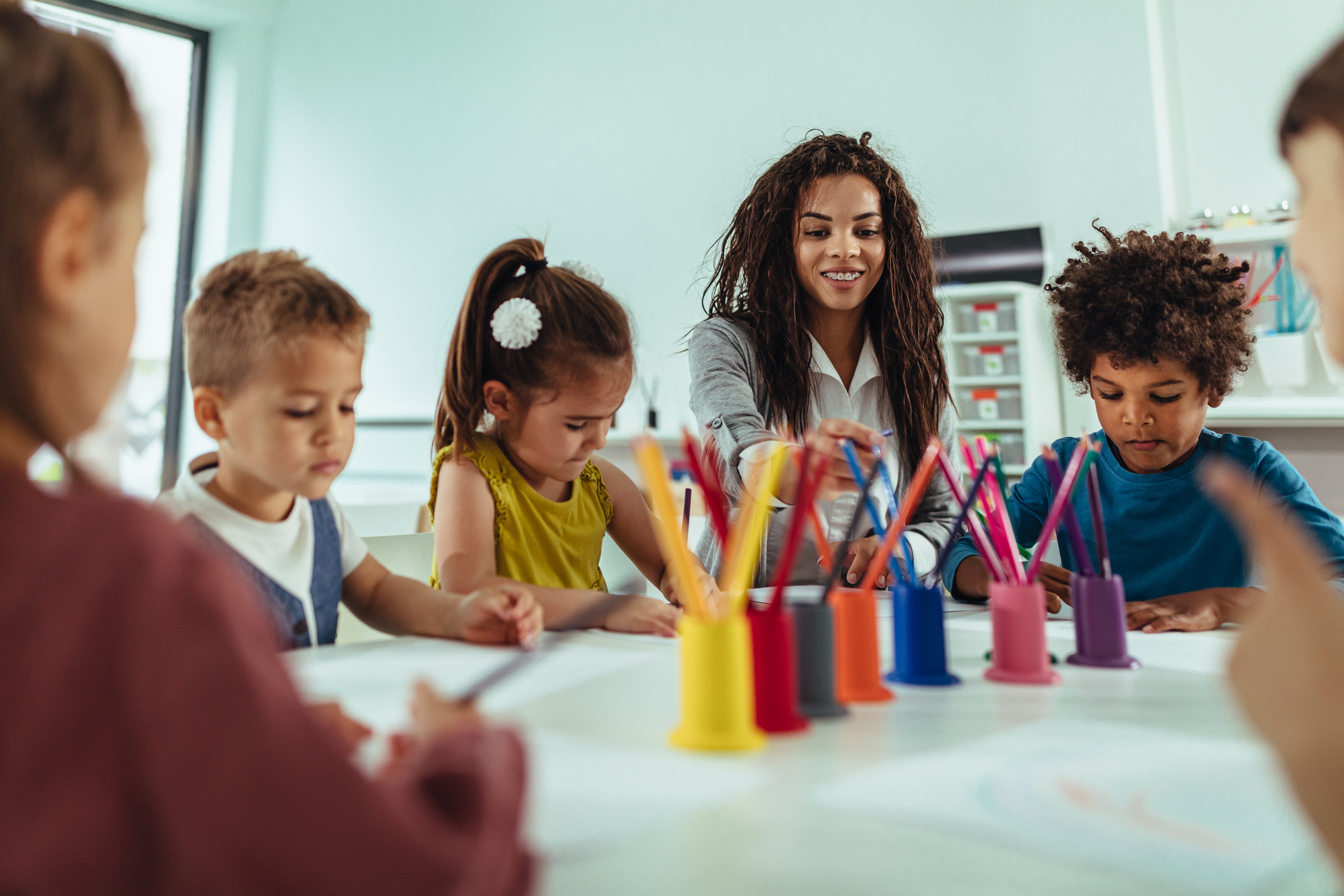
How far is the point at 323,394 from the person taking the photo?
0.81m

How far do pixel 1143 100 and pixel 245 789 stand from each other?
114 inches

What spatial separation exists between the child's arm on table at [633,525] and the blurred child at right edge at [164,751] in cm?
101

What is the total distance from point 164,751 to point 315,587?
652 mm

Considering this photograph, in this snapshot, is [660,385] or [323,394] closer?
[323,394]

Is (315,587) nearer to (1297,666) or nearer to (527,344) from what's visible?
(527,344)

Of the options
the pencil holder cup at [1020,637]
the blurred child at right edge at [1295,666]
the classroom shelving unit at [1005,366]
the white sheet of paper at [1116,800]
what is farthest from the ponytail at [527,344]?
the classroom shelving unit at [1005,366]

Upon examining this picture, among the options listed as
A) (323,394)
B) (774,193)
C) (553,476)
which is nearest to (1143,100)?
(774,193)

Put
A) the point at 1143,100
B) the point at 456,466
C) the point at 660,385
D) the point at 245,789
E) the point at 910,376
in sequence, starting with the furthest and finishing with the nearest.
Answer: the point at 660,385
the point at 1143,100
the point at 910,376
the point at 456,466
the point at 245,789

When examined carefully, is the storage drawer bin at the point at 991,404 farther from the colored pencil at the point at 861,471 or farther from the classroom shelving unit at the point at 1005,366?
the colored pencil at the point at 861,471

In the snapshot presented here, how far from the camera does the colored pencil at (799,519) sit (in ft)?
1.67

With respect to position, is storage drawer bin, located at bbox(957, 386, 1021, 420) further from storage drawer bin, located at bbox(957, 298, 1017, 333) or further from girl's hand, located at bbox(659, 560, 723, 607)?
girl's hand, located at bbox(659, 560, 723, 607)

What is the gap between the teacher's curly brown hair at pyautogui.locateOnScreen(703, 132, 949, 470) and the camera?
52.7 inches

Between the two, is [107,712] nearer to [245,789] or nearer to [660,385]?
[245,789]

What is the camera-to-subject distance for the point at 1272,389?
237cm
